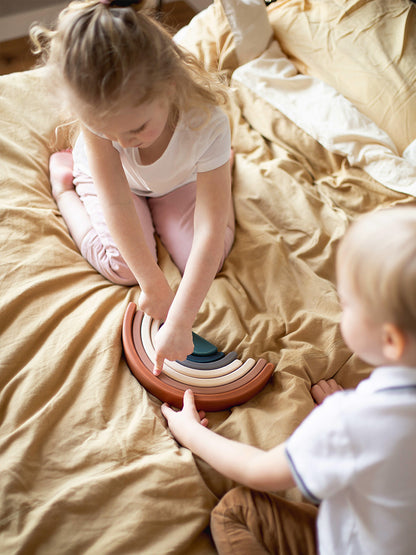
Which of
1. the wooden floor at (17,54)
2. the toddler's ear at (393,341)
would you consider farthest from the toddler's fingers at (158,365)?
the wooden floor at (17,54)

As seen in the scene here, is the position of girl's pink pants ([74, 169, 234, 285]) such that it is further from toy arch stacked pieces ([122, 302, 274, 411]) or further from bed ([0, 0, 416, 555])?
toy arch stacked pieces ([122, 302, 274, 411])

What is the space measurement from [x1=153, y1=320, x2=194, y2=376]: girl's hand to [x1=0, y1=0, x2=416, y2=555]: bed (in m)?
0.08

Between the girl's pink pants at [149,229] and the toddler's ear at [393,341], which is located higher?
the toddler's ear at [393,341]

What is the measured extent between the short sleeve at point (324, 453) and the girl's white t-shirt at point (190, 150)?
0.59 meters

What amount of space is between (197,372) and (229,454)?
0.24 m

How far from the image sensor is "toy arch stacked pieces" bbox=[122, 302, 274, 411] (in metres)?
0.93

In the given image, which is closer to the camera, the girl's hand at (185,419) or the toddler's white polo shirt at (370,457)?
the toddler's white polo shirt at (370,457)

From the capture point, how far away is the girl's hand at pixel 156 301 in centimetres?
100

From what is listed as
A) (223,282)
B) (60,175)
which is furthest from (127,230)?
(60,175)

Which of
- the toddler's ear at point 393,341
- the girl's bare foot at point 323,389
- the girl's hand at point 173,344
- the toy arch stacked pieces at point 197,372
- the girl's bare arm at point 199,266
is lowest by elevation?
the girl's bare foot at point 323,389

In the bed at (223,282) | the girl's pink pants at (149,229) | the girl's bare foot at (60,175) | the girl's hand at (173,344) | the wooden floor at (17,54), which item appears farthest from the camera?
the wooden floor at (17,54)

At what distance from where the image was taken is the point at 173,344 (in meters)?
A: 0.92

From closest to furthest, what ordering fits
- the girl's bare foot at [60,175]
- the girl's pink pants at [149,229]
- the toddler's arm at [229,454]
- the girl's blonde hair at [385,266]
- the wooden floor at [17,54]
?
1. the girl's blonde hair at [385,266]
2. the toddler's arm at [229,454]
3. the girl's pink pants at [149,229]
4. the girl's bare foot at [60,175]
5. the wooden floor at [17,54]

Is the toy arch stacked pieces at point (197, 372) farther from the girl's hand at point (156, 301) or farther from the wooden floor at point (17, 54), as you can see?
the wooden floor at point (17, 54)
